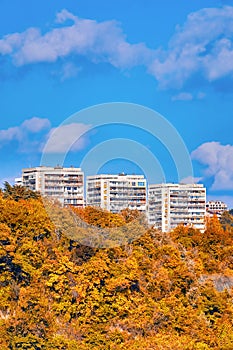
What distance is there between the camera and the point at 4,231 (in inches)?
1091

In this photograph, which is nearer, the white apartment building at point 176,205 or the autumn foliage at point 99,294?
the autumn foliage at point 99,294

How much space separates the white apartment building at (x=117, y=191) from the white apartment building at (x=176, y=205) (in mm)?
746

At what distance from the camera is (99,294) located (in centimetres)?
2711

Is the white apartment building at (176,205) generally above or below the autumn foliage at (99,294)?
above

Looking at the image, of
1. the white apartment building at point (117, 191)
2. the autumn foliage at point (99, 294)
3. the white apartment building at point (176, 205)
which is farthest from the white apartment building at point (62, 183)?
the autumn foliage at point (99, 294)

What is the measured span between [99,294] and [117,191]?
30129 mm

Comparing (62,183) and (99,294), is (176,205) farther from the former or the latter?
(99,294)

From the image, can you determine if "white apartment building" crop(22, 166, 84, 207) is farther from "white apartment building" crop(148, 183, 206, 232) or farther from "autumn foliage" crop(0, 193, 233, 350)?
"autumn foliage" crop(0, 193, 233, 350)

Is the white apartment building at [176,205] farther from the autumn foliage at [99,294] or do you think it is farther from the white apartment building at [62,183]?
the autumn foliage at [99,294]

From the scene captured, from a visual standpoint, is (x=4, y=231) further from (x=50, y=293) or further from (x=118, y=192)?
(x=118, y=192)

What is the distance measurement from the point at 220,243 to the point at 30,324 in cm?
928

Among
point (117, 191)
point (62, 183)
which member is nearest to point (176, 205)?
point (117, 191)

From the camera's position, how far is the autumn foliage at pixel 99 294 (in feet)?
84.8

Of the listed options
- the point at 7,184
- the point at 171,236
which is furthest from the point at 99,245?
the point at 7,184
